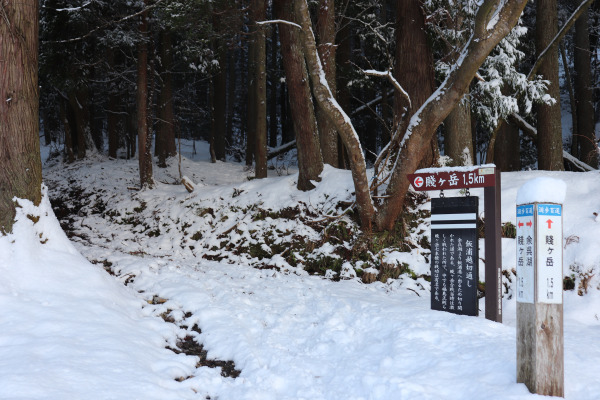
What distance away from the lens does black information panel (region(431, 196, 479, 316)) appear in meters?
5.01

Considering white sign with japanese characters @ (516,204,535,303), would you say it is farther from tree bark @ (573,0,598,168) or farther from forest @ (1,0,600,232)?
tree bark @ (573,0,598,168)

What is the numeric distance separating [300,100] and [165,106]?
10234 mm

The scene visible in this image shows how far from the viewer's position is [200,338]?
4676mm

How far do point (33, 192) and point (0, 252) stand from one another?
93 cm

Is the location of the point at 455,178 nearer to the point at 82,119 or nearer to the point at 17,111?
the point at 17,111

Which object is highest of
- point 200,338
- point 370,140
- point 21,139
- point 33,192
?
point 370,140

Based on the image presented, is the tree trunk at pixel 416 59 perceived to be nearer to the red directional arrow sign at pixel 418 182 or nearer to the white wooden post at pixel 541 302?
the red directional arrow sign at pixel 418 182

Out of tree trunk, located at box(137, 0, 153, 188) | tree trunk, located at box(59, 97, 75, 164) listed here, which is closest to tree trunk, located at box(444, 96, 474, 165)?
tree trunk, located at box(137, 0, 153, 188)

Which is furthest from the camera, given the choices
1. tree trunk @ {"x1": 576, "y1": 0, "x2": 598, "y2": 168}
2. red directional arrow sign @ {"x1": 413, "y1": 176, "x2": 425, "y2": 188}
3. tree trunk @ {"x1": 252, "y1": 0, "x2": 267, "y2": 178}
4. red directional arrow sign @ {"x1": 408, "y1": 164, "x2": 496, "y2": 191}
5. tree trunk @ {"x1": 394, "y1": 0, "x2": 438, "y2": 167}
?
tree trunk @ {"x1": 576, "y1": 0, "x2": 598, "y2": 168}

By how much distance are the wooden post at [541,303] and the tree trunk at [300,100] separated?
664 cm

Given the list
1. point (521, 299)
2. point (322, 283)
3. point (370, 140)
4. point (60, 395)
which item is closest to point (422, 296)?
point (322, 283)

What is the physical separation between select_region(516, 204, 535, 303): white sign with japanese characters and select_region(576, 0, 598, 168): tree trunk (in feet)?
45.6

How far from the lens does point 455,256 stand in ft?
17.0

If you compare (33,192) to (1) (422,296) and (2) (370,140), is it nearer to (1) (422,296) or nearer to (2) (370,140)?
(1) (422,296)
